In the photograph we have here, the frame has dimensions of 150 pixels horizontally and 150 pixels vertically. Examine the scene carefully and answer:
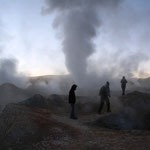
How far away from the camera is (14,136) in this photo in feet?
26.9

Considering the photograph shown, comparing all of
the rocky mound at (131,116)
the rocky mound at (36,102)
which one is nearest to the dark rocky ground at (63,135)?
the rocky mound at (131,116)

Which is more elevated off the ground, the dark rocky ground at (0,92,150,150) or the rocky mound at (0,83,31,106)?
the rocky mound at (0,83,31,106)

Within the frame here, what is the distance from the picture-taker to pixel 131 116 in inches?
555

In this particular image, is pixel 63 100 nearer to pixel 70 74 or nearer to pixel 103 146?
pixel 103 146

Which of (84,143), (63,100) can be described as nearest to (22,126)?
(84,143)

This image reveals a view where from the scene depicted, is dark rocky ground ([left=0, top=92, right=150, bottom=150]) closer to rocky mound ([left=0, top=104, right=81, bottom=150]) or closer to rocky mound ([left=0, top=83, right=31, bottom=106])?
rocky mound ([left=0, top=104, right=81, bottom=150])

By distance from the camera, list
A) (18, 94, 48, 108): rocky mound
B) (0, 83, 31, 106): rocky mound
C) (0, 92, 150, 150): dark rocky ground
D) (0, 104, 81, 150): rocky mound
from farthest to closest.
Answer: (0, 83, 31, 106): rocky mound
(18, 94, 48, 108): rocky mound
(0, 104, 81, 150): rocky mound
(0, 92, 150, 150): dark rocky ground

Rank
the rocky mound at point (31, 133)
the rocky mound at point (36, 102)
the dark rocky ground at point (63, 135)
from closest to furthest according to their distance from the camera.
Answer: the dark rocky ground at point (63, 135) < the rocky mound at point (31, 133) < the rocky mound at point (36, 102)

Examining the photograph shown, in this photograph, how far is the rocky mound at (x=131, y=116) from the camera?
1193cm

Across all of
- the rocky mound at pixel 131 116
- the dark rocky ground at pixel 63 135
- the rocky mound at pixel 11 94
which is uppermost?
the rocky mound at pixel 11 94

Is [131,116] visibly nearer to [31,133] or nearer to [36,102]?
[36,102]

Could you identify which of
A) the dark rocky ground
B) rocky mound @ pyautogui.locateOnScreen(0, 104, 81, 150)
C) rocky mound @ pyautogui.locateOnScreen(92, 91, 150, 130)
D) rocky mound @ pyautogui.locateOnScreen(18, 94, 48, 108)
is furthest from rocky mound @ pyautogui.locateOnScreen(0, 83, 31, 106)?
rocky mound @ pyautogui.locateOnScreen(0, 104, 81, 150)

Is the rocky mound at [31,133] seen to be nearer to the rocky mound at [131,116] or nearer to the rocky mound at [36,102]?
the rocky mound at [131,116]

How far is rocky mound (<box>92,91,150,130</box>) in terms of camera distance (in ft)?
39.1
